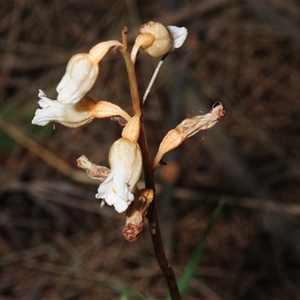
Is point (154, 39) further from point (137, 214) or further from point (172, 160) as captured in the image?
point (172, 160)

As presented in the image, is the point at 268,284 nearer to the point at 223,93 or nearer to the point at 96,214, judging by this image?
the point at 96,214

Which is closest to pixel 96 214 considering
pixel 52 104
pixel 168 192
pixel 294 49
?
pixel 168 192

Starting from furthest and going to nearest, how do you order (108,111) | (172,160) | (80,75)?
(172,160), (108,111), (80,75)

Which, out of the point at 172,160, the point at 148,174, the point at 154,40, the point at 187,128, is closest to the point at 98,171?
the point at 148,174

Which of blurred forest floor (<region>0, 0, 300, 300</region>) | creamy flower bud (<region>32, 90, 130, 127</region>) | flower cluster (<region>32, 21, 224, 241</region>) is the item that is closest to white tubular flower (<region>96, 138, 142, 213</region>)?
flower cluster (<region>32, 21, 224, 241</region>)

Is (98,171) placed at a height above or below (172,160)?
above

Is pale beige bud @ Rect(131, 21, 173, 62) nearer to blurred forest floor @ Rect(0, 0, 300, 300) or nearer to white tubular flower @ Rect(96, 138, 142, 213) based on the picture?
white tubular flower @ Rect(96, 138, 142, 213)
